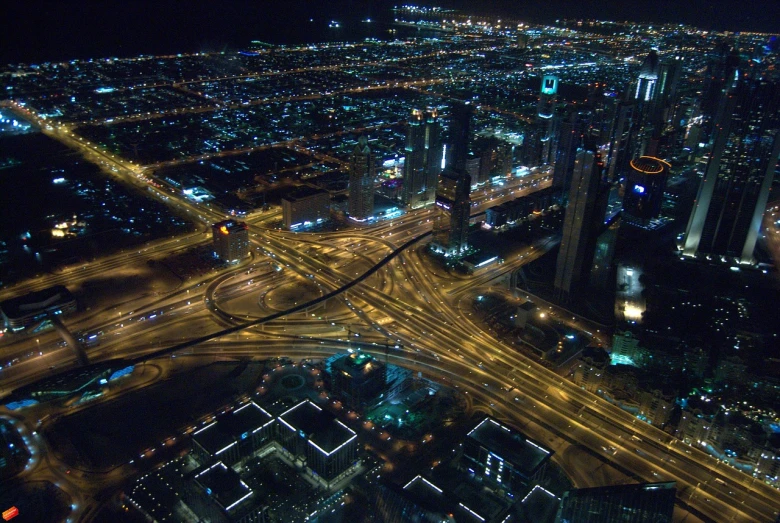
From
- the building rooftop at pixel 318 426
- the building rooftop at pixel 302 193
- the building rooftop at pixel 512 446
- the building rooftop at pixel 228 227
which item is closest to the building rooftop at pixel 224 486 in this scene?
the building rooftop at pixel 318 426

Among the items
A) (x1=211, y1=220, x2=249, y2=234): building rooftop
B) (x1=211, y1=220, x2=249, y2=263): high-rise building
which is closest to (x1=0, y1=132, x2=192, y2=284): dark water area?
(x1=211, y1=220, x2=249, y2=263): high-rise building

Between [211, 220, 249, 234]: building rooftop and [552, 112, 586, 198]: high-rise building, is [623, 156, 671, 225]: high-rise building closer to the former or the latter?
[552, 112, 586, 198]: high-rise building

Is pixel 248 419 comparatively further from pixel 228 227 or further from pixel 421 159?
pixel 421 159

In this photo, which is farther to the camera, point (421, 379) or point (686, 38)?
point (686, 38)

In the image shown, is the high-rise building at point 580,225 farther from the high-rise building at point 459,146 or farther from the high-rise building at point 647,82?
the high-rise building at point 647,82

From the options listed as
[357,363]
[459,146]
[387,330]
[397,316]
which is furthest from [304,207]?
[357,363]

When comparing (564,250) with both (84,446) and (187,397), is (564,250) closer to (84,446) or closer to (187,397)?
(187,397)

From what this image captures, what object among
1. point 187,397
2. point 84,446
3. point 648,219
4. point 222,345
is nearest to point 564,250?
point 648,219
